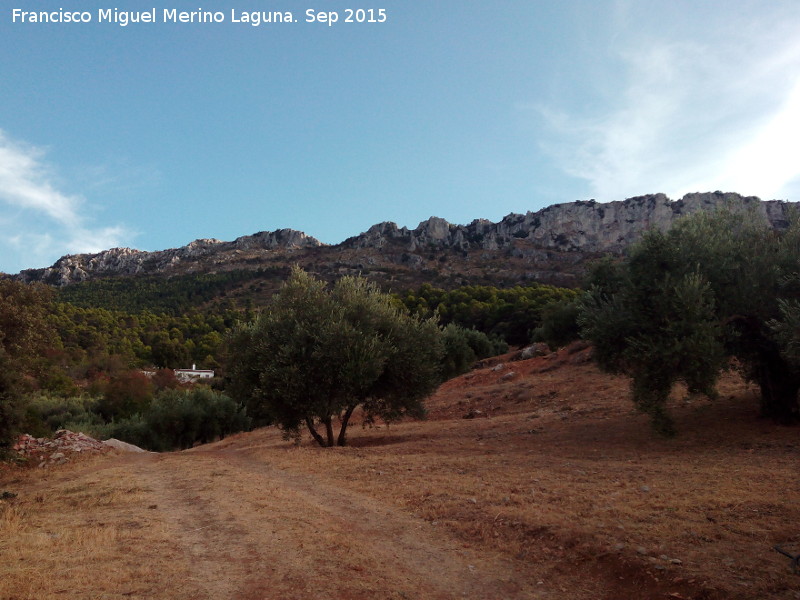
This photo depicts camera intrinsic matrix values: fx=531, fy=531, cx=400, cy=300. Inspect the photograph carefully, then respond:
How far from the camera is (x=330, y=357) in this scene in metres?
20.6

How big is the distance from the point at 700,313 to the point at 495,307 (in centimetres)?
6292

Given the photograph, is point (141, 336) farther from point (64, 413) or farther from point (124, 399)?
point (64, 413)

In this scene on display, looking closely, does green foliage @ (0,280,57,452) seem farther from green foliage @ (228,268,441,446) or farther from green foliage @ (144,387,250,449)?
green foliage @ (144,387,250,449)

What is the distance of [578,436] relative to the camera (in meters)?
18.3

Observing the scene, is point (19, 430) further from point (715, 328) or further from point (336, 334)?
point (715, 328)

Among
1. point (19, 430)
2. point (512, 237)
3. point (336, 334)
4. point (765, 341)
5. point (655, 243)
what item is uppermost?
point (512, 237)

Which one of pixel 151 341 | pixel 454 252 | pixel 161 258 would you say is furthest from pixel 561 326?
pixel 161 258

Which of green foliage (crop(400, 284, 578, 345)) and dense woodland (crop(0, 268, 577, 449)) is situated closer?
dense woodland (crop(0, 268, 577, 449))

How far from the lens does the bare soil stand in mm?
6383

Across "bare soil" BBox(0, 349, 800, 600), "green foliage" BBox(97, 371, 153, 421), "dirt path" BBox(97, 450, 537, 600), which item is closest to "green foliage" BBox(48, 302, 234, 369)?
"green foliage" BBox(97, 371, 153, 421)

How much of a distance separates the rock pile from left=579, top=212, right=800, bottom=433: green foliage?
2214 cm

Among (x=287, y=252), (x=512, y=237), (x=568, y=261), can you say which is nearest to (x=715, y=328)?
(x=568, y=261)

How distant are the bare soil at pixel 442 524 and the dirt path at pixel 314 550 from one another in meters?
0.04

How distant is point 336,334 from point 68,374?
65.5 m
